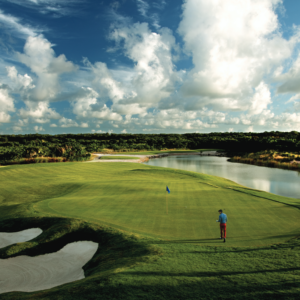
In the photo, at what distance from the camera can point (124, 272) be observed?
6.20m

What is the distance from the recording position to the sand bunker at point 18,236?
1057 cm

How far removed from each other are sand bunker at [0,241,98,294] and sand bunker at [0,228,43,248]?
5.72ft

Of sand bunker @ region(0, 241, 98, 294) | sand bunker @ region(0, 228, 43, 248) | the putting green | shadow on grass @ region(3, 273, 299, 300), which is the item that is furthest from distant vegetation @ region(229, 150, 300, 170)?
sand bunker @ region(0, 228, 43, 248)

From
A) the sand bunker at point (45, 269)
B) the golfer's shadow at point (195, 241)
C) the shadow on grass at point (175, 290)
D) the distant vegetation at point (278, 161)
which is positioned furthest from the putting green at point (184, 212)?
the distant vegetation at point (278, 161)

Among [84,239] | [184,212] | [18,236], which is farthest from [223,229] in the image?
[18,236]

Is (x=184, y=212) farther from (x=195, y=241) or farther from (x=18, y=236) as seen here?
(x=18, y=236)

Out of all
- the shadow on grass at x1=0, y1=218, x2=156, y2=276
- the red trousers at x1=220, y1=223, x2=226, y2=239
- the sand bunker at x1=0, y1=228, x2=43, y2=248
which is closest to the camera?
the shadow on grass at x1=0, y1=218, x2=156, y2=276

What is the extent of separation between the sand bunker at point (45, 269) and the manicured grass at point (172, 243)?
42 cm

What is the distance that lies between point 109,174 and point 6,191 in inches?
563

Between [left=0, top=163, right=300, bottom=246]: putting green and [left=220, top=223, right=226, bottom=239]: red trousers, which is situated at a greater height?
[left=220, top=223, right=226, bottom=239]: red trousers

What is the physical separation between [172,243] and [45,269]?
4657 millimetres

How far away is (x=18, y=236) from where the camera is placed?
432 inches

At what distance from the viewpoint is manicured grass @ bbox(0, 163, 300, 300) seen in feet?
17.5

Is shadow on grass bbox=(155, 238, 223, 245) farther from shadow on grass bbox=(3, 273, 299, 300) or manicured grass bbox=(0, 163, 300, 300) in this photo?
shadow on grass bbox=(3, 273, 299, 300)
